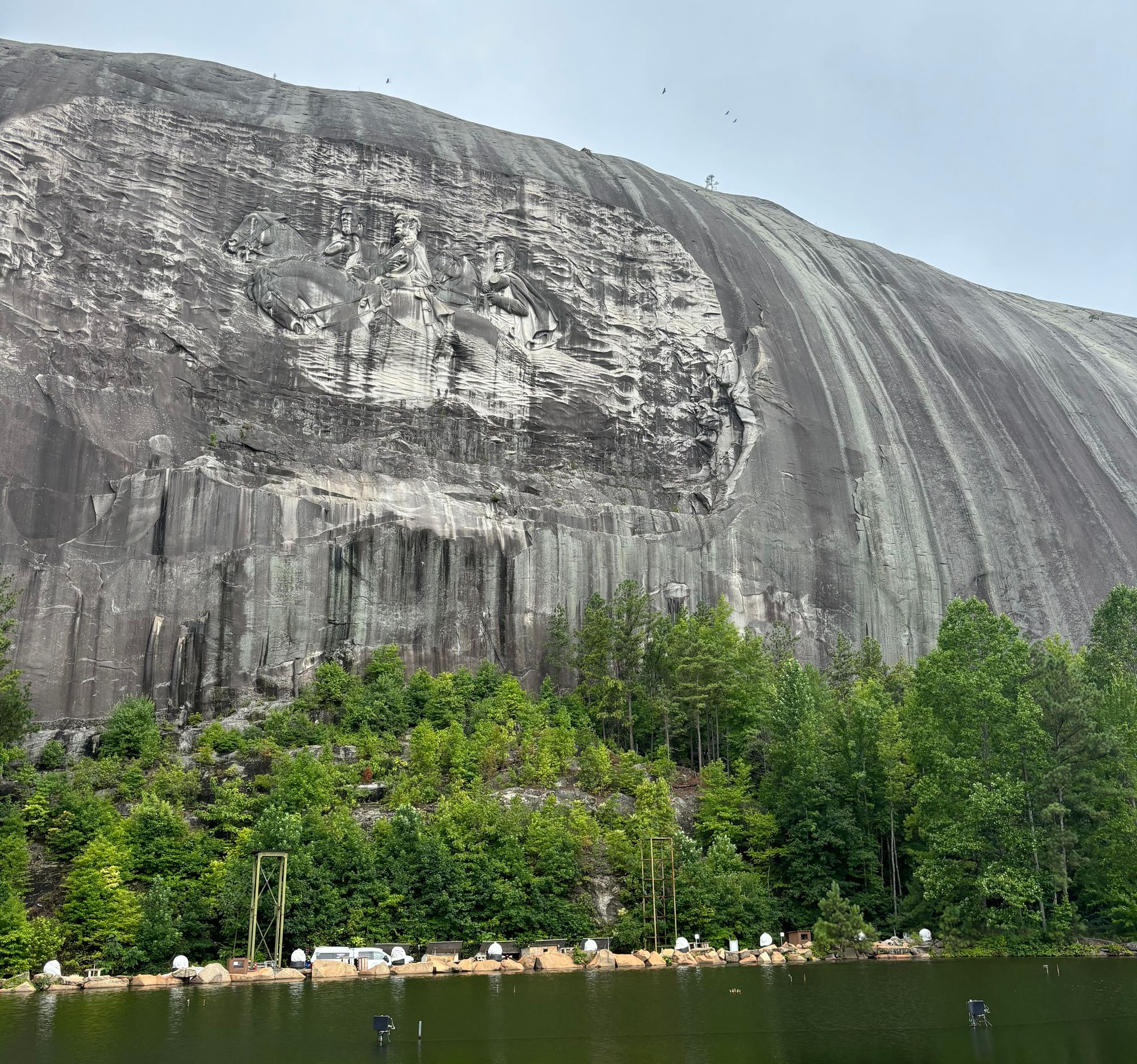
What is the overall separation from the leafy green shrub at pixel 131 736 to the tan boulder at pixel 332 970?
11.2m

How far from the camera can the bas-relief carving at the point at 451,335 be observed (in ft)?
151

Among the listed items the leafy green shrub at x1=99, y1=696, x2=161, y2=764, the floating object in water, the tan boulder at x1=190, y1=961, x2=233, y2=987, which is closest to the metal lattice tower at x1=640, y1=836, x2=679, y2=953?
the tan boulder at x1=190, y1=961, x2=233, y2=987

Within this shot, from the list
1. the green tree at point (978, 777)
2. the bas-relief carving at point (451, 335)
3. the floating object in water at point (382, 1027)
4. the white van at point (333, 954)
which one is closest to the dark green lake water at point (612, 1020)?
the floating object in water at point (382, 1027)

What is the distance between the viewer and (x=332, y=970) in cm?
2547

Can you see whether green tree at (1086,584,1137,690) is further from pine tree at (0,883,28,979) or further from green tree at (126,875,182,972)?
pine tree at (0,883,28,979)

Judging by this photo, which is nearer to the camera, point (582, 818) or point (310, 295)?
point (582, 818)

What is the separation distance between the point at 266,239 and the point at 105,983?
31426 millimetres

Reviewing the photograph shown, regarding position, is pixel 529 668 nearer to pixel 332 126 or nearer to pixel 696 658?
pixel 696 658

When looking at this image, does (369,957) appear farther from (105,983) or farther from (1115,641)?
(1115,641)

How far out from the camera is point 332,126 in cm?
5091

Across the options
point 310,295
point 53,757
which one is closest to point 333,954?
point 53,757

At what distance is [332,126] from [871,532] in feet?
98.7

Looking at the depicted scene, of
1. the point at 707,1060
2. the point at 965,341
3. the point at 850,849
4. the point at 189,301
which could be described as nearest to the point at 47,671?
the point at 189,301

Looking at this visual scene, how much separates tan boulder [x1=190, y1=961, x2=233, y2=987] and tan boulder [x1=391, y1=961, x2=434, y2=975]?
11.9 ft
